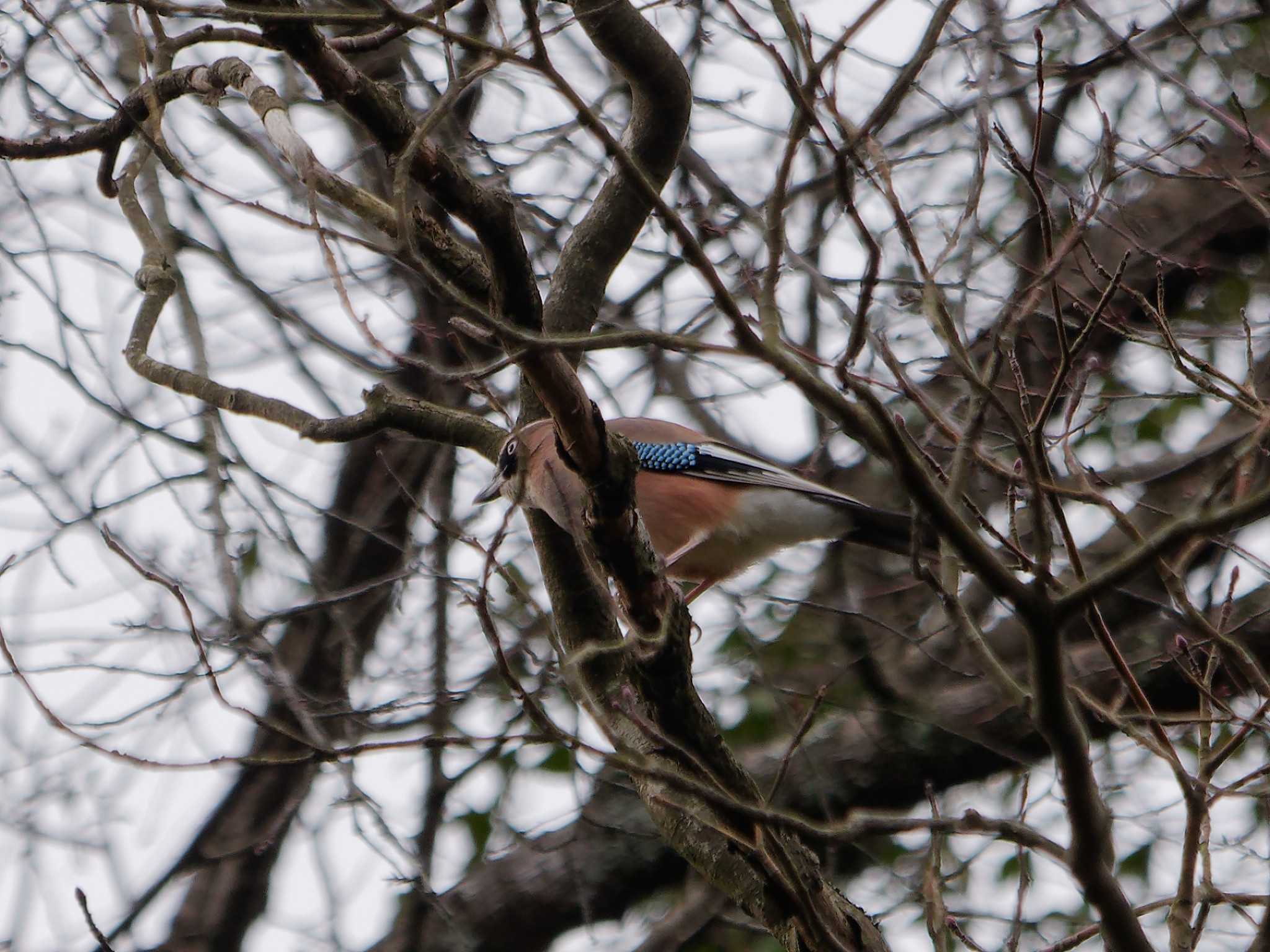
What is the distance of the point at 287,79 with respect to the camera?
6.55m

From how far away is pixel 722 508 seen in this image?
6340 mm

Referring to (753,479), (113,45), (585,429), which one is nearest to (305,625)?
(753,479)

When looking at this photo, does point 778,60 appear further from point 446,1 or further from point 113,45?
point 113,45

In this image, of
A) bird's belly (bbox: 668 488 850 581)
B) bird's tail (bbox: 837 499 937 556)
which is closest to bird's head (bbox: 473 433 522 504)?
bird's belly (bbox: 668 488 850 581)

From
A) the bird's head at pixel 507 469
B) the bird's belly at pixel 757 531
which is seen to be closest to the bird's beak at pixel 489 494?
the bird's head at pixel 507 469

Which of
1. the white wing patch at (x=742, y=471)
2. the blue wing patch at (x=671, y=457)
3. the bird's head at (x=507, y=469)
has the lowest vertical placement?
the bird's head at (x=507, y=469)

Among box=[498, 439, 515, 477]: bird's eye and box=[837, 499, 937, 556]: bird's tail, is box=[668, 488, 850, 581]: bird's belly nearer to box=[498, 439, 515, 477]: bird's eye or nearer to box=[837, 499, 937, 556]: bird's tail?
box=[837, 499, 937, 556]: bird's tail

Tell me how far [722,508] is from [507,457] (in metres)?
2.18

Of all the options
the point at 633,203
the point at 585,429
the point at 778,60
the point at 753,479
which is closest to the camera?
the point at 778,60

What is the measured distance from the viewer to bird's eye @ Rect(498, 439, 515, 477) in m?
4.03

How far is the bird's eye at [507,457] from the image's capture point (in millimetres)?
4031

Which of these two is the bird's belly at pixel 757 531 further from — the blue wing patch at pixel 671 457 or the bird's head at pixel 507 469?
the bird's head at pixel 507 469

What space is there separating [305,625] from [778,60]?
5022 millimetres

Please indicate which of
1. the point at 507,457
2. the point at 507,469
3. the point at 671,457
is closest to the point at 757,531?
the point at 671,457
